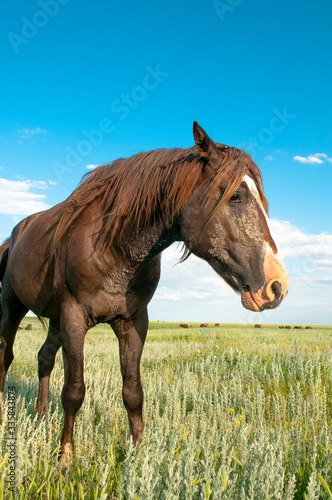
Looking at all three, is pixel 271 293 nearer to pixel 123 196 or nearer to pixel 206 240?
pixel 206 240

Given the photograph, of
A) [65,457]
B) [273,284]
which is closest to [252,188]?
[273,284]

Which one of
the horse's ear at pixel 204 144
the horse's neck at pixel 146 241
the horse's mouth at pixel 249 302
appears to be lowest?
the horse's mouth at pixel 249 302

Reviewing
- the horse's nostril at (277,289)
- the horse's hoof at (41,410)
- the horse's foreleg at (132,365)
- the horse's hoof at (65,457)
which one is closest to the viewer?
the horse's nostril at (277,289)

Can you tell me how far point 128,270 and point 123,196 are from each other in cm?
68

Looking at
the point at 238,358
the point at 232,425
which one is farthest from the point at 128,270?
the point at 238,358

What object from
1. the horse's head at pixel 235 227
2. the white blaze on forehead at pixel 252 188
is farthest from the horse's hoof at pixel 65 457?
the white blaze on forehead at pixel 252 188

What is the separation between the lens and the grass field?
2191 millimetres

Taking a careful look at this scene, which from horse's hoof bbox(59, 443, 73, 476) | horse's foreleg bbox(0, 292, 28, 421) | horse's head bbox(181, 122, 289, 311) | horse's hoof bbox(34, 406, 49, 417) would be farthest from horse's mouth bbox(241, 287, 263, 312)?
horse's foreleg bbox(0, 292, 28, 421)

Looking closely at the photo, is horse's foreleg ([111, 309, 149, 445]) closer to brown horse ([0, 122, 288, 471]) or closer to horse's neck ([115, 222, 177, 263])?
brown horse ([0, 122, 288, 471])

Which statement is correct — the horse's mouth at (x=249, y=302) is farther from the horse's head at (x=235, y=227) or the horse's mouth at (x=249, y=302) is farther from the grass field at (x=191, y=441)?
the grass field at (x=191, y=441)

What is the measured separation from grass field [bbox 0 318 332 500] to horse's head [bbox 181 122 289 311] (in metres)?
1.06

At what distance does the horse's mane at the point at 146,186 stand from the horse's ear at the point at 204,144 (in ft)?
0.24

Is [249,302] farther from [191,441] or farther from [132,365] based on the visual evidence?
[132,365]

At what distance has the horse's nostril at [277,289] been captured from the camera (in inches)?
103
